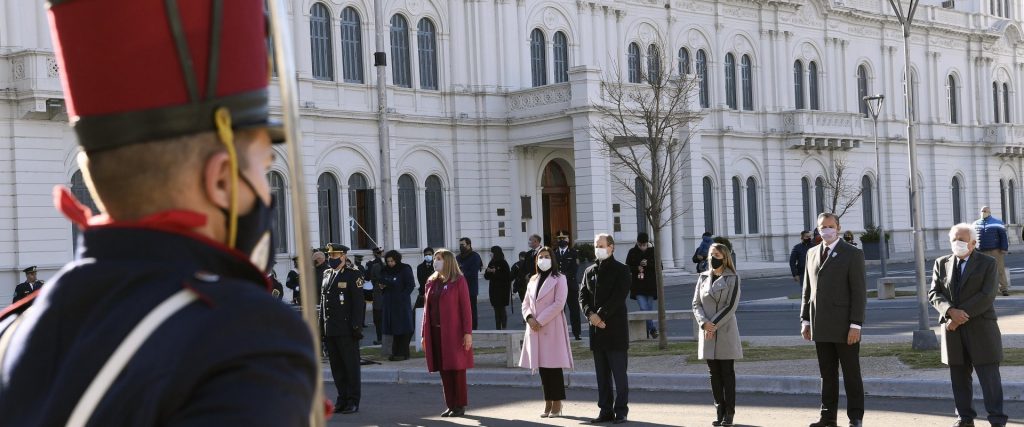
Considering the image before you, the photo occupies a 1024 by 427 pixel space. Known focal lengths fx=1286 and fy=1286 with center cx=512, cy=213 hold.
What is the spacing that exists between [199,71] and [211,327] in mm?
410

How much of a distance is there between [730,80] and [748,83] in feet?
4.66

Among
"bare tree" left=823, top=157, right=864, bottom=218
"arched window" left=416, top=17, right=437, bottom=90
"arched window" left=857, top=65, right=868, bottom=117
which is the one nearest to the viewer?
"arched window" left=416, top=17, right=437, bottom=90

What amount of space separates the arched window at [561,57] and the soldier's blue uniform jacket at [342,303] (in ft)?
96.4

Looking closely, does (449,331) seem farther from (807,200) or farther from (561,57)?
(807,200)

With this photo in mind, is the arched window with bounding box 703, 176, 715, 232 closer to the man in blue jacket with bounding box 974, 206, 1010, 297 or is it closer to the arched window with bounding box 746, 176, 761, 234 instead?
the arched window with bounding box 746, 176, 761, 234

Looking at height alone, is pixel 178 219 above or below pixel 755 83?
below

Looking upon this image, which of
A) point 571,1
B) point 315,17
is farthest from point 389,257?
point 571,1

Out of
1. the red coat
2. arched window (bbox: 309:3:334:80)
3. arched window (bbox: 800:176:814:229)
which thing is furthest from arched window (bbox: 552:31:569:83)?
the red coat

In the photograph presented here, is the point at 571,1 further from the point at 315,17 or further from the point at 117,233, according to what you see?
the point at 117,233

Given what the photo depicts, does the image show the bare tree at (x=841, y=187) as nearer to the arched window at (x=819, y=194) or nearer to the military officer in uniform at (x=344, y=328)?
the arched window at (x=819, y=194)

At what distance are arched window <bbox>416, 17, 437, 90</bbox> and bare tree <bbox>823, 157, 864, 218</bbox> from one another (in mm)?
19664

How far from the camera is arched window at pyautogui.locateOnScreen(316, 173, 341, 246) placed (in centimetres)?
3753

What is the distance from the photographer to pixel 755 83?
51.4 meters

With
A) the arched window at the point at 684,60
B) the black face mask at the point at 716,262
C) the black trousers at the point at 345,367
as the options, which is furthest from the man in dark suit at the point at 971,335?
the arched window at the point at 684,60
